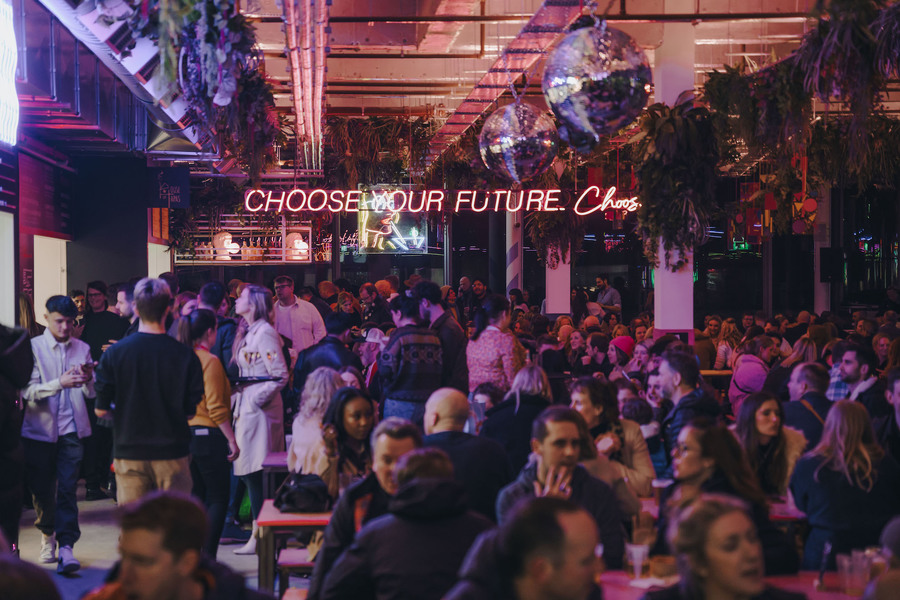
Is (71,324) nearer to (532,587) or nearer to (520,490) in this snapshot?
(520,490)

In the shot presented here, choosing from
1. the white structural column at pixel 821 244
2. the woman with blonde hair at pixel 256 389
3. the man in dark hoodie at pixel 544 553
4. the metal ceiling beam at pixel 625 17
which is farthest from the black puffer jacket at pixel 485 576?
the white structural column at pixel 821 244

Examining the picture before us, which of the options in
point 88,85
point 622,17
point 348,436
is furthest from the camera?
point 622,17

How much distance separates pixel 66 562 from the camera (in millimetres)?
6004

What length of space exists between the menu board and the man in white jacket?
10.4 ft

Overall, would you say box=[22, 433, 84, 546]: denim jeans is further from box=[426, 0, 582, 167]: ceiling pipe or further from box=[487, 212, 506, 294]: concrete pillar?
box=[487, 212, 506, 294]: concrete pillar

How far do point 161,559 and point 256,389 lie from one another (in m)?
4.21

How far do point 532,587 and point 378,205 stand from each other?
12.9 m

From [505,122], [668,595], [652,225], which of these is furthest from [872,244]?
[668,595]

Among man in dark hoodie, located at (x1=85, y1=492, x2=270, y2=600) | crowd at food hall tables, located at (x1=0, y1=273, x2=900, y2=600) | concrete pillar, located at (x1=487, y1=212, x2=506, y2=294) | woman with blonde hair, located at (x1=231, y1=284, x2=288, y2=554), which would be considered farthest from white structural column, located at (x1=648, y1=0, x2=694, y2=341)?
man in dark hoodie, located at (x1=85, y1=492, x2=270, y2=600)

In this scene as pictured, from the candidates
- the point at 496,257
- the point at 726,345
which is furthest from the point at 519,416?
the point at 496,257

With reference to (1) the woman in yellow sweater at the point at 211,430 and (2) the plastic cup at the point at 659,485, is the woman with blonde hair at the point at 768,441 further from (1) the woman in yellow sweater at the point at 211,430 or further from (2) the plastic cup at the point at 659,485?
(1) the woman in yellow sweater at the point at 211,430

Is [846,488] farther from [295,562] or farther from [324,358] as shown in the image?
[324,358]

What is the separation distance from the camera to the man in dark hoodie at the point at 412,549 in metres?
2.91

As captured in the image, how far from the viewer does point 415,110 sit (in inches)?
616
